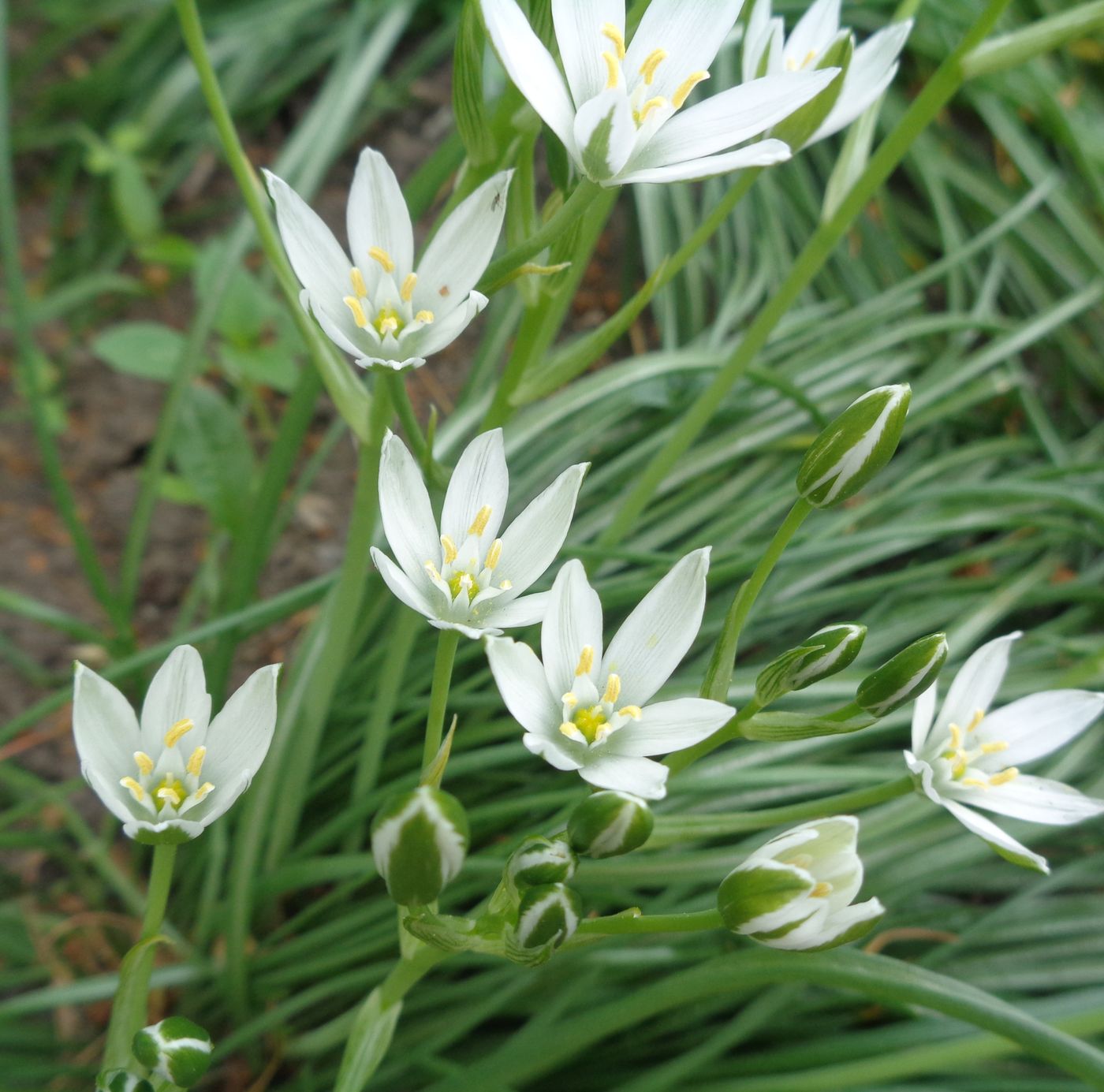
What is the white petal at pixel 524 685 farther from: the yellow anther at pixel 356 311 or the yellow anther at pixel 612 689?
the yellow anther at pixel 356 311

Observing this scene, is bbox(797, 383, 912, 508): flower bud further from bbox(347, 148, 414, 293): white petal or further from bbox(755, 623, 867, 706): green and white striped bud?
bbox(347, 148, 414, 293): white petal

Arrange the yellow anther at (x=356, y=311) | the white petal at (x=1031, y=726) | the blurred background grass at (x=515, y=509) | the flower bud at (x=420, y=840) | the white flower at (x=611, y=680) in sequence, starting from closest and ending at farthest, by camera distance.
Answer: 1. the flower bud at (x=420, y=840)
2. the white flower at (x=611, y=680)
3. the yellow anther at (x=356, y=311)
4. the white petal at (x=1031, y=726)
5. the blurred background grass at (x=515, y=509)

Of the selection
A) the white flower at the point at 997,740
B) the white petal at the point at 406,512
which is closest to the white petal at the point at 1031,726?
the white flower at the point at 997,740

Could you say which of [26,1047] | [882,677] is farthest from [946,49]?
[26,1047]

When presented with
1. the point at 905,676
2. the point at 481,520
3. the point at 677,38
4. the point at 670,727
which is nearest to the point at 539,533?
the point at 481,520

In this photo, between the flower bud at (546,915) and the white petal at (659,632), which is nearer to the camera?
the flower bud at (546,915)

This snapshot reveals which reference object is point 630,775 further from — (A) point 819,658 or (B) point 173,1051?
(B) point 173,1051

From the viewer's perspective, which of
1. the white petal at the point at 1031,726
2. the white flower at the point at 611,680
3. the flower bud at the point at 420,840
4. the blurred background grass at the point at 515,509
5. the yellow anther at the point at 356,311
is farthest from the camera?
the blurred background grass at the point at 515,509
